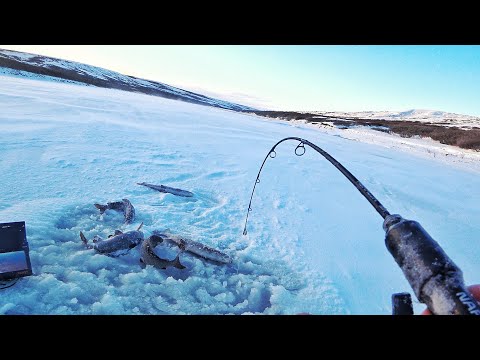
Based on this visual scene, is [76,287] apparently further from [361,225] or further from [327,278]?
[361,225]

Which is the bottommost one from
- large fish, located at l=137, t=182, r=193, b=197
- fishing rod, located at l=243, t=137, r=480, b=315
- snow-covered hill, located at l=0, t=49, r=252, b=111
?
large fish, located at l=137, t=182, r=193, b=197

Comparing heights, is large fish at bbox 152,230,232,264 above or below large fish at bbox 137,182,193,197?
below

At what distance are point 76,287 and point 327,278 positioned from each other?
2.68 meters

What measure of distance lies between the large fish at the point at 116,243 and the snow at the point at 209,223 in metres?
0.09

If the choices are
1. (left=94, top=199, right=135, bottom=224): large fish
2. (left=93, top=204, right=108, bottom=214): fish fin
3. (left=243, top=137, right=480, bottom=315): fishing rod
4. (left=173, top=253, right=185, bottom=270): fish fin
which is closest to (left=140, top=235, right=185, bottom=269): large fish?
(left=173, top=253, right=185, bottom=270): fish fin

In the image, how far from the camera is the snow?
294 cm

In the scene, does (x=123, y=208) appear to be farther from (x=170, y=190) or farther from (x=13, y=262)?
(x=13, y=262)

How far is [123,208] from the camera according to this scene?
4.38 meters

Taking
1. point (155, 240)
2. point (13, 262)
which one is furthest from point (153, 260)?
point (13, 262)

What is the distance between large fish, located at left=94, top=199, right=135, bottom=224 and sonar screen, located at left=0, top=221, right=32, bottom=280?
4.38 feet

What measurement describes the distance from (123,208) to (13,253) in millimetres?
1662

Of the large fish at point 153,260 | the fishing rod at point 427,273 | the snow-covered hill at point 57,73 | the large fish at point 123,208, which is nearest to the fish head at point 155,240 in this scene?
the large fish at point 153,260

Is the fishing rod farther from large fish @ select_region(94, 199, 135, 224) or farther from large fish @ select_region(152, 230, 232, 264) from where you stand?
large fish @ select_region(94, 199, 135, 224)

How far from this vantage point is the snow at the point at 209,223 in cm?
294
